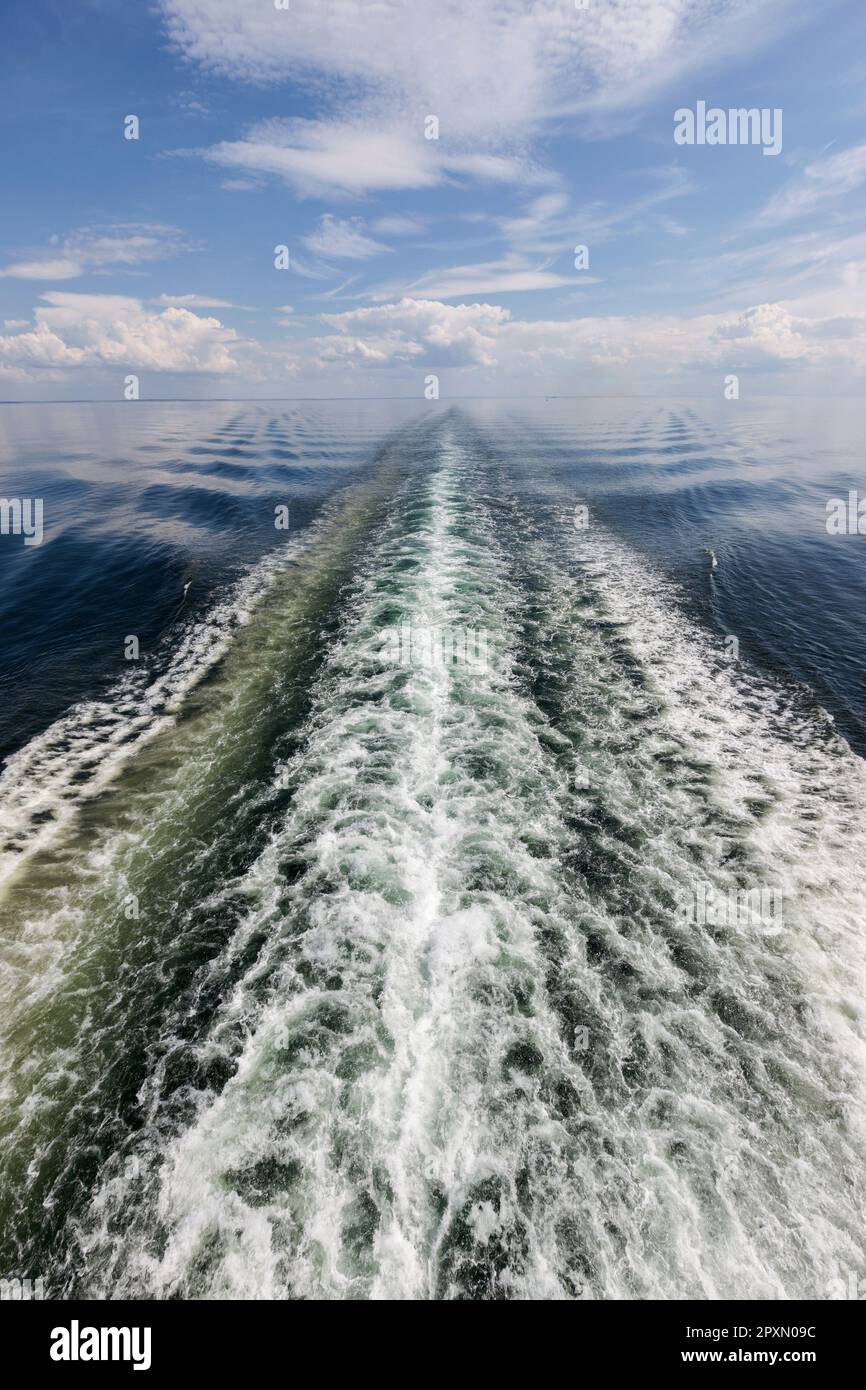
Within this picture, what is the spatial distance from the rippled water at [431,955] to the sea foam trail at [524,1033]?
0.05 metres

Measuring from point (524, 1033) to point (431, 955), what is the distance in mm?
2263

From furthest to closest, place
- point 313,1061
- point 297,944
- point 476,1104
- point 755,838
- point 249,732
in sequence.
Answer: point 249,732, point 755,838, point 297,944, point 313,1061, point 476,1104

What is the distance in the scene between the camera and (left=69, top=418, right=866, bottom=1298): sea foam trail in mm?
7145

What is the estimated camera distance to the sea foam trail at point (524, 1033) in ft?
23.4

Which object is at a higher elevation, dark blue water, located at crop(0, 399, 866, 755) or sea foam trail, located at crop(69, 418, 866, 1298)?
dark blue water, located at crop(0, 399, 866, 755)

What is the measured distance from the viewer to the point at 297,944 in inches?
432

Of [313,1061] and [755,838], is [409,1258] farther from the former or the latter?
[755,838]

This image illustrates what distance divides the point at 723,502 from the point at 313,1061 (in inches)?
2166

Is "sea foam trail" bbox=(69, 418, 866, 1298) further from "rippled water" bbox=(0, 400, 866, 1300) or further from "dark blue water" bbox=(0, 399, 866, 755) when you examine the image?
"dark blue water" bbox=(0, 399, 866, 755)

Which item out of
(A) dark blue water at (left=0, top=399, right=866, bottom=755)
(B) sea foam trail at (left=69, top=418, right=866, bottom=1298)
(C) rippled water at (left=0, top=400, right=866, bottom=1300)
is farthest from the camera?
(A) dark blue water at (left=0, top=399, right=866, bottom=755)

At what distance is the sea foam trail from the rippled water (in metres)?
0.05

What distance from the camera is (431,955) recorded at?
10.7m

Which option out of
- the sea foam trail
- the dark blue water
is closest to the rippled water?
the sea foam trail
